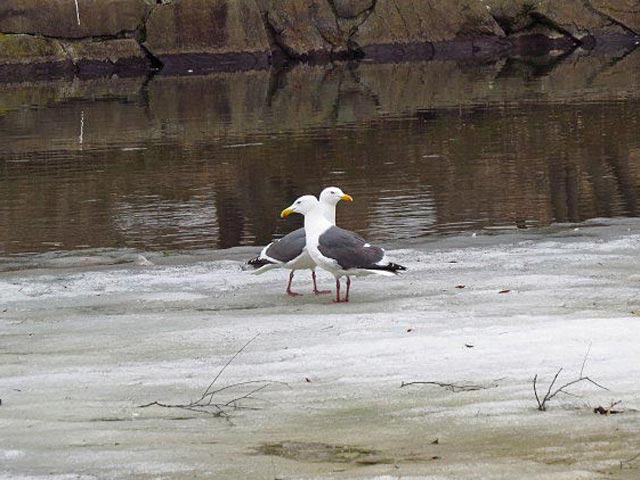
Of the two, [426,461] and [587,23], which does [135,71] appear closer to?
[587,23]

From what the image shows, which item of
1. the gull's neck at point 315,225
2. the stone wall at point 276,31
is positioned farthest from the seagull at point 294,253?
the stone wall at point 276,31

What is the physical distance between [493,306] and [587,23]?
37.9 metres

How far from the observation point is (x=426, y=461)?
185 inches

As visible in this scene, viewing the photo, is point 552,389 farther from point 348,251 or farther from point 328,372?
point 348,251

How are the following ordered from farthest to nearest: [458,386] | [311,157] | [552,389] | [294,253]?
1. [311,157]
2. [294,253]
3. [458,386]
4. [552,389]

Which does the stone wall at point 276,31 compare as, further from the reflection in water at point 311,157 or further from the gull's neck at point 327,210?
the gull's neck at point 327,210

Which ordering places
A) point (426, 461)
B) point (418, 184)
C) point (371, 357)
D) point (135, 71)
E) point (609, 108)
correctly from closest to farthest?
point (426, 461), point (371, 357), point (418, 184), point (609, 108), point (135, 71)

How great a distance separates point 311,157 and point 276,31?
2398 centimetres

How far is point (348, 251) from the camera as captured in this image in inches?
327

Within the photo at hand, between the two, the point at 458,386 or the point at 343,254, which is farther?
the point at 343,254

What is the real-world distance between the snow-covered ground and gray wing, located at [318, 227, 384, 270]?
0.27m

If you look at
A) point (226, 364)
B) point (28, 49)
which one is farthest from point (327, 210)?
point (28, 49)

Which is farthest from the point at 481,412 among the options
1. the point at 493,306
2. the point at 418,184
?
the point at 418,184

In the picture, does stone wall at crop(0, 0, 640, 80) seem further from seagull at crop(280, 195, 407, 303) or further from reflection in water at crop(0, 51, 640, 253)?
seagull at crop(280, 195, 407, 303)
